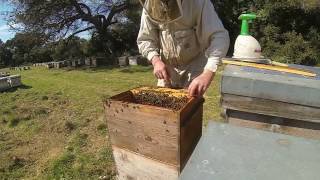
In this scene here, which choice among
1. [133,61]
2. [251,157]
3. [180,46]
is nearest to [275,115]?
[180,46]

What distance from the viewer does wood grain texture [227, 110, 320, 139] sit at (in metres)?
1.83

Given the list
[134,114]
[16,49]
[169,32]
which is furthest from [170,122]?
[16,49]

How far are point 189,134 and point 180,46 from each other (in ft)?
2.09

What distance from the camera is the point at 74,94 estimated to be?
21.1 feet

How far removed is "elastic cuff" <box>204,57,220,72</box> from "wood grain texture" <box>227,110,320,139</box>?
0.85 ft

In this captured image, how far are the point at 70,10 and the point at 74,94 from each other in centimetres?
765

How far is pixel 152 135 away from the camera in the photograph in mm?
1770

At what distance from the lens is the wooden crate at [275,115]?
5.81ft

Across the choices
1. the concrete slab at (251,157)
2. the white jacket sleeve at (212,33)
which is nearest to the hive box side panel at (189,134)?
the white jacket sleeve at (212,33)

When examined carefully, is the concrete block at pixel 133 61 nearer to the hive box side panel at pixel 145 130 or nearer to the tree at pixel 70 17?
the tree at pixel 70 17

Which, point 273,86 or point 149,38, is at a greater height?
point 149,38

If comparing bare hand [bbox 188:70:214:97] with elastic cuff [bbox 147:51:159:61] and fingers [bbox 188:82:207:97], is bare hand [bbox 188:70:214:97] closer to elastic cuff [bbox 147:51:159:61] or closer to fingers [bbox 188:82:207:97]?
fingers [bbox 188:82:207:97]

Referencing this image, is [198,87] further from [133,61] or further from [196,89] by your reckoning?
[133,61]

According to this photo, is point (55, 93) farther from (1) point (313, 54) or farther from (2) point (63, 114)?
(1) point (313, 54)
